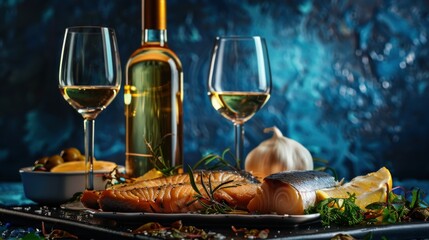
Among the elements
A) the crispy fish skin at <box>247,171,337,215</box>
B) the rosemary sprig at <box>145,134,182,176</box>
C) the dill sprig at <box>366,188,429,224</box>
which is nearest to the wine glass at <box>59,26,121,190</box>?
the rosemary sprig at <box>145,134,182,176</box>

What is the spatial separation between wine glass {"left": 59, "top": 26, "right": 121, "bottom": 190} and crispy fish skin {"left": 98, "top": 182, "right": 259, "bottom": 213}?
0.23 metres

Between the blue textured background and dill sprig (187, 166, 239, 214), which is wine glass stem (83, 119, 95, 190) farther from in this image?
the blue textured background

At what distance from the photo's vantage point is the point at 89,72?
1.41m

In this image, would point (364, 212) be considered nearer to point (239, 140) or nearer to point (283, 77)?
point (239, 140)

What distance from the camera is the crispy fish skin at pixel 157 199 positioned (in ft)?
3.90

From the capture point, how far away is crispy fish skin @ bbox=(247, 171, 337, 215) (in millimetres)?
1155

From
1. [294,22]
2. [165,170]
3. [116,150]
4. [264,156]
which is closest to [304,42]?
[294,22]

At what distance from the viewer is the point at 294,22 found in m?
2.58

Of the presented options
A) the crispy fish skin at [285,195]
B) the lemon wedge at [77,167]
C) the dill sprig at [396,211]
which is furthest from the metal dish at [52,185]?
the dill sprig at [396,211]

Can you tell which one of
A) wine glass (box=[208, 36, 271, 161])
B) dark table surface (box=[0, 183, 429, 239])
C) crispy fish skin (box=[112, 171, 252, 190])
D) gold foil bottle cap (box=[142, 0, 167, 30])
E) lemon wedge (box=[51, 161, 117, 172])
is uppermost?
gold foil bottle cap (box=[142, 0, 167, 30])

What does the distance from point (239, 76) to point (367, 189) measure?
0.36 meters

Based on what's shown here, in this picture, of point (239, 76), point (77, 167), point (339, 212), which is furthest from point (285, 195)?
point (77, 167)

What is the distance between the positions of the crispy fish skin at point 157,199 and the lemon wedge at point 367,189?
0.41 feet

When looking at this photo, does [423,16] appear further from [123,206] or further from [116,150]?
[123,206]
